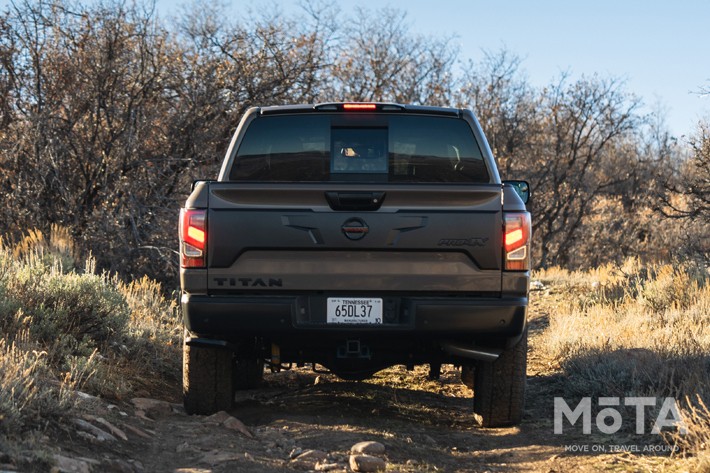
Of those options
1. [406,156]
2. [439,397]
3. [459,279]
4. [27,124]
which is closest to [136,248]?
[27,124]

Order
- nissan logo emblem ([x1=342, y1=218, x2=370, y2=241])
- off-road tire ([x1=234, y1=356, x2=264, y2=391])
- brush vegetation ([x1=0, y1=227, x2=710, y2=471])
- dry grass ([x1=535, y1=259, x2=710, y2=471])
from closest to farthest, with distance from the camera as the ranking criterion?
brush vegetation ([x1=0, y1=227, x2=710, y2=471])
nissan logo emblem ([x1=342, y1=218, x2=370, y2=241])
dry grass ([x1=535, y1=259, x2=710, y2=471])
off-road tire ([x1=234, y1=356, x2=264, y2=391])

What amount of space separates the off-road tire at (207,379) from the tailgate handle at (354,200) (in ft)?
4.29

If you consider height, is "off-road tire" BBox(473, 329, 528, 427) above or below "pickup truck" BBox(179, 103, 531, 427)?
below

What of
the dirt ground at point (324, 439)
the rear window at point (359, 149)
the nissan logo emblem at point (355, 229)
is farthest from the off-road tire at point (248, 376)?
the nissan logo emblem at point (355, 229)

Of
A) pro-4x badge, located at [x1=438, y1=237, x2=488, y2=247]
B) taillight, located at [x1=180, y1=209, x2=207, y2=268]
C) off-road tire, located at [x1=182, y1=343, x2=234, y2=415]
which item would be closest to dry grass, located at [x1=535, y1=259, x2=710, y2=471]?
pro-4x badge, located at [x1=438, y1=237, x2=488, y2=247]

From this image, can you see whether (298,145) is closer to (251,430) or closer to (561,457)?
(251,430)

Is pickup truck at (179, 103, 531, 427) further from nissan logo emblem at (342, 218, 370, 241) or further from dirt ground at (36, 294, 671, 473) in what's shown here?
dirt ground at (36, 294, 671, 473)

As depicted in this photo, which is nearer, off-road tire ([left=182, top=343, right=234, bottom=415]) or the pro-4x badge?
the pro-4x badge

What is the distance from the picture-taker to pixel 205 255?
5.18 m

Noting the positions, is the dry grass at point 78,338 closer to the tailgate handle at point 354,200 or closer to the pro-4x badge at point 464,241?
the tailgate handle at point 354,200

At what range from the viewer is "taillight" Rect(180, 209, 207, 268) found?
17.0 ft

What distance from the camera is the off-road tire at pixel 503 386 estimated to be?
19.0 feet

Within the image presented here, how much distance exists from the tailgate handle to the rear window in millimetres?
786

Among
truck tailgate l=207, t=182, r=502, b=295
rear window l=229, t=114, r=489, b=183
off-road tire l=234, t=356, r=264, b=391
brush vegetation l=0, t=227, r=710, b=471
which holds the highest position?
rear window l=229, t=114, r=489, b=183
